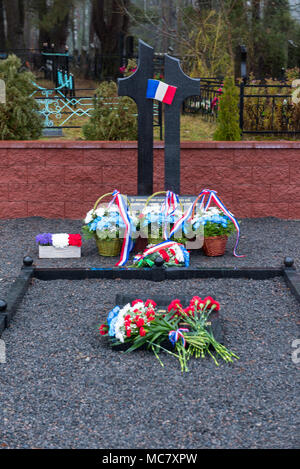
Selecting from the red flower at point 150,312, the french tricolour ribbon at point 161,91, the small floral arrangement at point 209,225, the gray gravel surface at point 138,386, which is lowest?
the gray gravel surface at point 138,386

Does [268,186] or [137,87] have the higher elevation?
[137,87]

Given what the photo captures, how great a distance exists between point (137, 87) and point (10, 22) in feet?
62.9

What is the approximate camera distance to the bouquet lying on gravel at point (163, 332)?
4.19 meters

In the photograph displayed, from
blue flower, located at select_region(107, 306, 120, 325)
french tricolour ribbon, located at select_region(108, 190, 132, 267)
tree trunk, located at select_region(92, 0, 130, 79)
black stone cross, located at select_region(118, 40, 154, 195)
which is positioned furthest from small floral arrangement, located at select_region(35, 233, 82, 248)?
tree trunk, located at select_region(92, 0, 130, 79)

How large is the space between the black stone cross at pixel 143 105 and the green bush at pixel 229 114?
1.82 m

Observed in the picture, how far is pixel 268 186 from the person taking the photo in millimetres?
8180

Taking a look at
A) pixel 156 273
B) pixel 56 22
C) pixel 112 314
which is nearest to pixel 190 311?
pixel 112 314

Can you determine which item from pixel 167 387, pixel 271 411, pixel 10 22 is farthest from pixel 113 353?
pixel 10 22

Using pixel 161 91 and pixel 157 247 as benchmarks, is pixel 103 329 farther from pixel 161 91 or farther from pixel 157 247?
pixel 161 91

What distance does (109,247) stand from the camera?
646 cm

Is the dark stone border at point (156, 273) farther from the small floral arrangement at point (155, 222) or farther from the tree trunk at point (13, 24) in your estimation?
the tree trunk at point (13, 24)

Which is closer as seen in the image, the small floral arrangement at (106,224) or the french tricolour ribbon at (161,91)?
the small floral arrangement at (106,224)

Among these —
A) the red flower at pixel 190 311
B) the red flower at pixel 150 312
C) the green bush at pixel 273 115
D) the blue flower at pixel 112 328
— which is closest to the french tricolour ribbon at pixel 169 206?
the red flower at pixel 190 311
